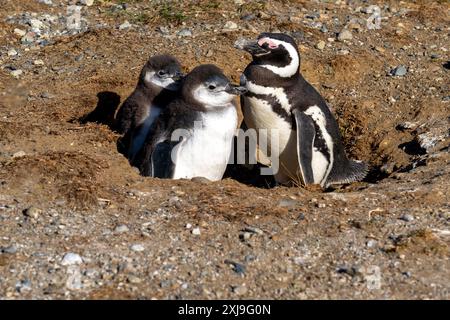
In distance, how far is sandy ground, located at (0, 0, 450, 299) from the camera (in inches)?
167

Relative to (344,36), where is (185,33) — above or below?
below

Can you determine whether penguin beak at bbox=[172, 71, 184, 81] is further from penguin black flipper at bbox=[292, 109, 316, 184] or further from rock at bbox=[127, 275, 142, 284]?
rock at bbox=[127, 275, 142, 284]

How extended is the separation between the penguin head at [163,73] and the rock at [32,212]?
184cm

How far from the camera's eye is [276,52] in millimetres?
6195

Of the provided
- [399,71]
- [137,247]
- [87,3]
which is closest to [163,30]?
[87,3]

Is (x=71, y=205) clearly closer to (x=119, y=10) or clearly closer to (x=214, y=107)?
(x=214, y=107)

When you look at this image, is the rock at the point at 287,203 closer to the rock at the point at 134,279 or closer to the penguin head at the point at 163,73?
the rock at the point at 134,279

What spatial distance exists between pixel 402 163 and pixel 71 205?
2872 mm

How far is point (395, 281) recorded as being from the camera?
4.22 meters

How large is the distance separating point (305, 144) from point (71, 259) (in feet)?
8.01

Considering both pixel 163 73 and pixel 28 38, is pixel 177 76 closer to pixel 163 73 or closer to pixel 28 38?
pixel 163 73

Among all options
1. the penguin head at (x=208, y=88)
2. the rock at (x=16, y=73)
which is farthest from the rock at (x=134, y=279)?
the rock at (x=16, y=73)

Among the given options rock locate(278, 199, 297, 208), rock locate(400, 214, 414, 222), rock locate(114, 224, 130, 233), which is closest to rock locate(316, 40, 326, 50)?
rock locate(278, 199, 297, 208)
